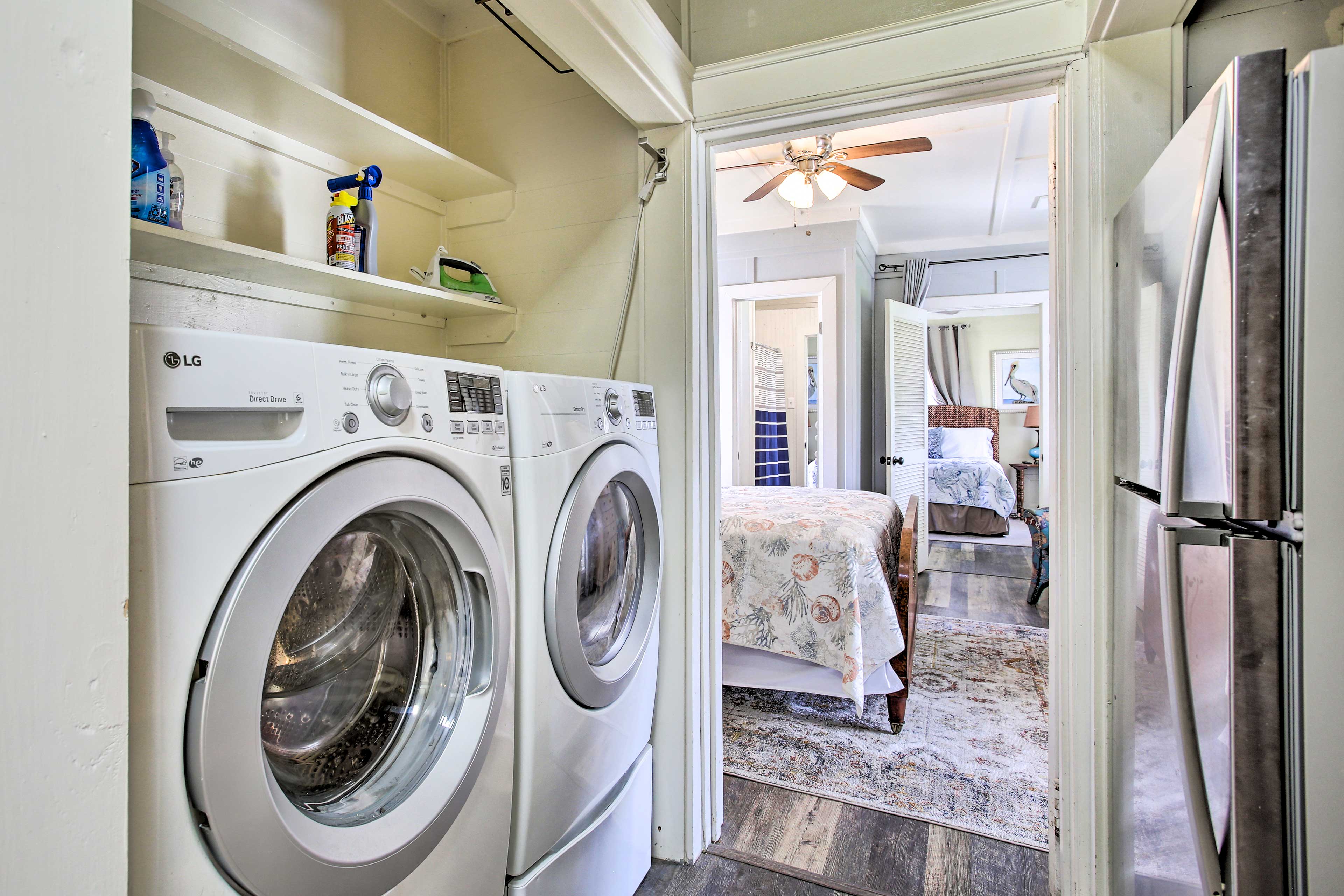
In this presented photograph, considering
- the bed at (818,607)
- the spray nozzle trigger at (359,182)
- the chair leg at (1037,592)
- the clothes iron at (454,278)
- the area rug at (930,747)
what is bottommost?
the area rug at (930,747)

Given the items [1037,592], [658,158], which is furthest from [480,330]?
[1037,592]

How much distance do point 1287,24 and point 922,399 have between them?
4113 millimetres

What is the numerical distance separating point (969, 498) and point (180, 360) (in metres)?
6.57

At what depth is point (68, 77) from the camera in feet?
1.79

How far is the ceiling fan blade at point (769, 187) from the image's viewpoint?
11.2 ft

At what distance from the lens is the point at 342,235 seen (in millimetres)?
1598

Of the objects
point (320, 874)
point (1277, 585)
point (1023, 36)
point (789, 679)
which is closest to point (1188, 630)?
point (1277, 585)

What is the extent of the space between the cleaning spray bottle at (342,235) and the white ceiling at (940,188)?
2301 millimetres

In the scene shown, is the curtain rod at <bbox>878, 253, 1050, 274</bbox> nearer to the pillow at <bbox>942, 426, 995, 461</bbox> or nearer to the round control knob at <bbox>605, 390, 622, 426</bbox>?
the pillow at <bbox>942, 426, 995, 461</bbox>

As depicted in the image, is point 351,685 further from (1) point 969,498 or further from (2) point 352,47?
(1) point 969,498

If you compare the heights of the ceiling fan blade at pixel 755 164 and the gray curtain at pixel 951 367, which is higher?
the ceiling fan blade at pixel 755 164

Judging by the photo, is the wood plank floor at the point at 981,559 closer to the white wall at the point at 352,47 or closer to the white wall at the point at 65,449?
the white wall at the point at 352,47

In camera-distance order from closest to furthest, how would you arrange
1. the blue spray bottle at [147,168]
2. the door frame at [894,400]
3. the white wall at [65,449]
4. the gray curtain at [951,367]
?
the white wall at [65,449], the blue spray bottle at [147,168], the door frame at [894,400], the gray curtain at [951,367]

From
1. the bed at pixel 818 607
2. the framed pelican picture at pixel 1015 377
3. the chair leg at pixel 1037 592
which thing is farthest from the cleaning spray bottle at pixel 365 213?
the framed pelican picture at pixel 1015 377
